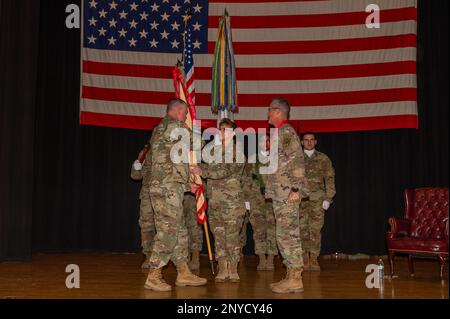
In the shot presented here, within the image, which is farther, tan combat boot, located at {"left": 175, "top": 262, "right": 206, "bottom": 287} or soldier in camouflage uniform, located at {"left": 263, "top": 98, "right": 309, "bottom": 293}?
tan combat boot, located at {"left": 175, "top": 262, "right": 206, "bottom": 287}

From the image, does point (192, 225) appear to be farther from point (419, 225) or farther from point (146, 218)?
point (419, 225)

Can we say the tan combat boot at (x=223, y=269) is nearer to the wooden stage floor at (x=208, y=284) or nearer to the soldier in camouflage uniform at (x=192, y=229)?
the wooden stage floor at (x=208, y=284)

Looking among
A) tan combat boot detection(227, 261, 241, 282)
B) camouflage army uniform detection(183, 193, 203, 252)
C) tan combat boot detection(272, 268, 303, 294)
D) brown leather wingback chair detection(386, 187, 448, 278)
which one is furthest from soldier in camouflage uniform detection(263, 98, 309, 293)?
camouflage army uniform detection(183, 193, 203, 252)

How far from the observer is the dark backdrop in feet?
25.9

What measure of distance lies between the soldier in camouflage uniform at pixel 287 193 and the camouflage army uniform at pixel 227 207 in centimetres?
59

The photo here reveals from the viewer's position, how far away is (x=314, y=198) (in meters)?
7.19

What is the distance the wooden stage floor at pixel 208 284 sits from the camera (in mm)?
4895

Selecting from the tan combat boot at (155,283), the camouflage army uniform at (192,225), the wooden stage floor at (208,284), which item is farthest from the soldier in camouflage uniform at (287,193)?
the camouflage army uniform at (192,225)

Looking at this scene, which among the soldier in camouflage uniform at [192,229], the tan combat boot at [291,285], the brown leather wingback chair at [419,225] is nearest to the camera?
the tan combat boot at [291,285]

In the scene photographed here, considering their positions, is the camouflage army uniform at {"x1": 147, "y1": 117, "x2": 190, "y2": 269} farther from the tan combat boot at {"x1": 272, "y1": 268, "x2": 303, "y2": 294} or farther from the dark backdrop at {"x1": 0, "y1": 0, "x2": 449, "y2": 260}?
the dark backdrop at {"x1": 0, "y1": 0, "x2": 449, "y2": 260}

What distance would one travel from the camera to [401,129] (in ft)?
28.3

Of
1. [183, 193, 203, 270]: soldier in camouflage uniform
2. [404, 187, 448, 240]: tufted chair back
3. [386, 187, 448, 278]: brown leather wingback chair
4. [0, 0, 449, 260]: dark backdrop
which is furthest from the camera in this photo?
[0, 0, 449, 260]: dark backdrop

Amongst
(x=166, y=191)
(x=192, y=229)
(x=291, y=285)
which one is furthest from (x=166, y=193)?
(x=192, y=229)

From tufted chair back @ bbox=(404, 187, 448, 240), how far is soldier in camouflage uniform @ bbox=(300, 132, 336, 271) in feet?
3.27
